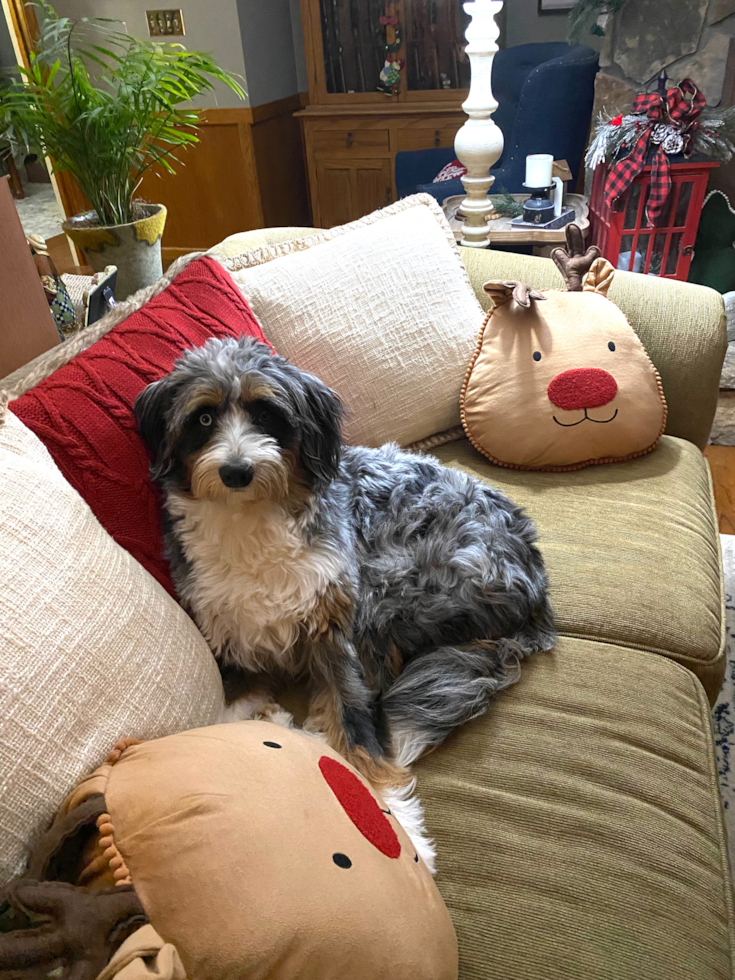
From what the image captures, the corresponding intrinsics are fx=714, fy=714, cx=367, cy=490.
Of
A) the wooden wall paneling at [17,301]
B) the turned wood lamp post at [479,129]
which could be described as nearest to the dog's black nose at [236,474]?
the wooden wall paneling at [17,301]

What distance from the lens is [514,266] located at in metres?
2.02

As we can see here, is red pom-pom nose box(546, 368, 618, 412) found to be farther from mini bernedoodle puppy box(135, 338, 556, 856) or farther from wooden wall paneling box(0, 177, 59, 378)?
wooden wall paneling box(0, 177, 59, 378)

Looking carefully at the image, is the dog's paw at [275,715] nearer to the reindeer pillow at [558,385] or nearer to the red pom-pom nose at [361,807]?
the red pom-pom nose at [361,807]

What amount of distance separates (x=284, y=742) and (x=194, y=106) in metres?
4.69

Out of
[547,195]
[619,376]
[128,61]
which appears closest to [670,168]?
[547,195]

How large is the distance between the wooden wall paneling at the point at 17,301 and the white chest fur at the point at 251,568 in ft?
1.36

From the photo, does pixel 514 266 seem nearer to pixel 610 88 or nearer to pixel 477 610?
pixel 477 610

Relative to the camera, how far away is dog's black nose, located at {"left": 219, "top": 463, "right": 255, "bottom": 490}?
1063mm

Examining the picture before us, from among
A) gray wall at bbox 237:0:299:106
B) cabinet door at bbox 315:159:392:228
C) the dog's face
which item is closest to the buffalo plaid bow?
the dog's face

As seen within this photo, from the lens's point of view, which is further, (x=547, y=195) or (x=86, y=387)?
(x=547, y=195)

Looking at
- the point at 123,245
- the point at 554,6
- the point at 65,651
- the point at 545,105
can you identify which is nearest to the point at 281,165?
the point at 554,6

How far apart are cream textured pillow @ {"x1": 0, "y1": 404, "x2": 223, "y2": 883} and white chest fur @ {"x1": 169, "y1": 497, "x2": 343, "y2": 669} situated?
90 mm

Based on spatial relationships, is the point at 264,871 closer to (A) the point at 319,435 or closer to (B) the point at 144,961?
(B) the point at 144,961

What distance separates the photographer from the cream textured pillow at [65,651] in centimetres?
80
